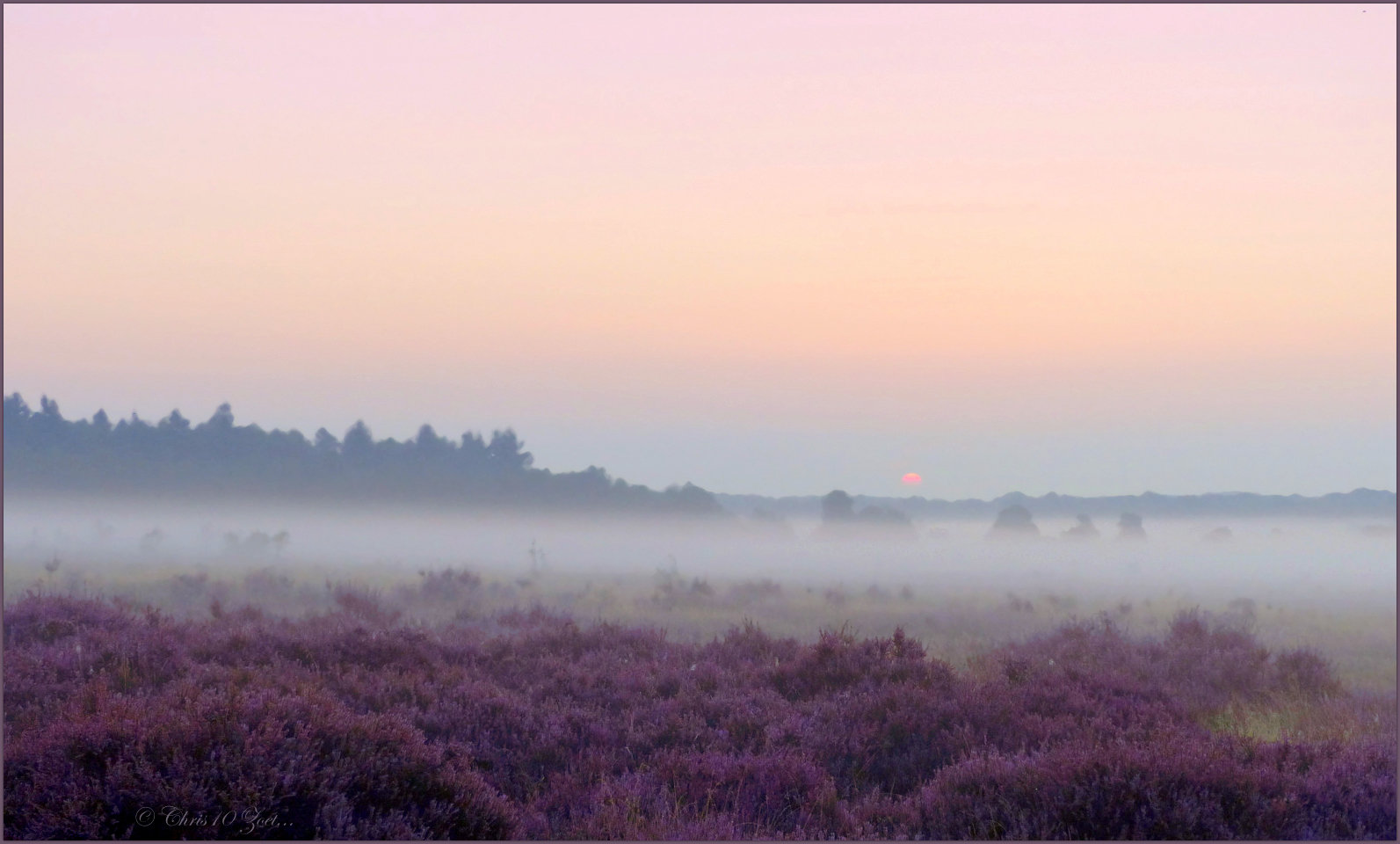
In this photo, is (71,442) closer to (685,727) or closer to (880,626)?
(880,626)

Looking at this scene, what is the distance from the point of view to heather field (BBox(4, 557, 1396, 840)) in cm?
574

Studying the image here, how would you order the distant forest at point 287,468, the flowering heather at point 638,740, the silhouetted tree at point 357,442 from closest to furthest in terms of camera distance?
the flowering heather at point 638,740
the distant forest at point 287,468
the silhouetted tree at point 357,442

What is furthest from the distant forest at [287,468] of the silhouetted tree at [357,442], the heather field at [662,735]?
the heather field at [662,735]

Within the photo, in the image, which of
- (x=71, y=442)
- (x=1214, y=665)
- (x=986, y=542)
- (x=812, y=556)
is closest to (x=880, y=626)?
(x=1214, y=665)

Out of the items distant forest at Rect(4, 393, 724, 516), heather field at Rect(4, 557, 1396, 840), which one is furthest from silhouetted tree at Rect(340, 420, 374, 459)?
heather field at Rect(4, 557, 1396, 840)

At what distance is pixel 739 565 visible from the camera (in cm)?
6131

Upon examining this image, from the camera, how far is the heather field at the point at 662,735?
5.74 metres

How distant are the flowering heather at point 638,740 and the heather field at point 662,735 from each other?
2 centimetres

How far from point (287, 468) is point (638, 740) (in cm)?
9482

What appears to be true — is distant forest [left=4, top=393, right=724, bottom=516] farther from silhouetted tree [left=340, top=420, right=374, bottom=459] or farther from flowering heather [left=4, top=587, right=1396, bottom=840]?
flowering heather [left=4, top=587, right=1396, bottom=840]

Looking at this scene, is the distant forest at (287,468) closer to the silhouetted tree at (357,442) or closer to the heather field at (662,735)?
the silhouetted tree at (357,442)

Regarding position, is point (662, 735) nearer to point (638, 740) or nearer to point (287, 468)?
point (638, 740)

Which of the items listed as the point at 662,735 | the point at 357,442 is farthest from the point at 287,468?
the point at 662,735

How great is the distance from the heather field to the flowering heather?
0.02 metres
